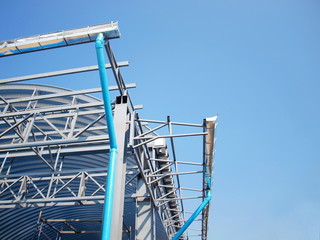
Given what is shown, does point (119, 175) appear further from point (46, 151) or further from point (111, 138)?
point (46, 151)

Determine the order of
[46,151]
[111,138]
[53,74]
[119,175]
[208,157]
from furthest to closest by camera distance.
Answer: [46,151] < [208,157] < [53,74] < [119,175] < [111,138]

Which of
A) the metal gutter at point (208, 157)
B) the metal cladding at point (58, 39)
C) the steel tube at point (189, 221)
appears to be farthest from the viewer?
the steel tube at point (189, 221)

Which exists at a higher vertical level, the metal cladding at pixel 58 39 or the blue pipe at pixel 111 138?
the metal cladding at pixel 58 39

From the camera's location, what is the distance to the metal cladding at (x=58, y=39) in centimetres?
596

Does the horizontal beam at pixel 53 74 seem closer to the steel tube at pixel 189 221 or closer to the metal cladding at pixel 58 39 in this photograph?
the metal cladding at pixel 58 39

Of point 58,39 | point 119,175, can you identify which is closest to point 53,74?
point 58,39

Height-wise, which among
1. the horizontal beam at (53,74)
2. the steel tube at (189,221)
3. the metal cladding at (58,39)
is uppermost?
the horizontal beam at (53,74)

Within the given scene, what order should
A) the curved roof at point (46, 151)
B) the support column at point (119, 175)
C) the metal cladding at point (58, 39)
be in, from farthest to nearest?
1. the curved roof at point (46, 151)
2. the metal cladding at point (58, 39)
3. the support column at point (119, 175)

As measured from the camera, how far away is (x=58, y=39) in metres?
6.21

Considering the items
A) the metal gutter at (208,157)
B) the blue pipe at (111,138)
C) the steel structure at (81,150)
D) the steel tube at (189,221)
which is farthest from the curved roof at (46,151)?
the steel tube at (189,221)

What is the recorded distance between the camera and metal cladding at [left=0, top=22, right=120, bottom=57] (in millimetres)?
5957

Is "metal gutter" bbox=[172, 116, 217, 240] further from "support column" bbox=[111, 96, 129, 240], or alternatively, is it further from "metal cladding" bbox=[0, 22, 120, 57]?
"metal cladding" bbox=[0, 22, 120, 57]

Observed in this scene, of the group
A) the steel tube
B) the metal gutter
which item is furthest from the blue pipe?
the steel tube

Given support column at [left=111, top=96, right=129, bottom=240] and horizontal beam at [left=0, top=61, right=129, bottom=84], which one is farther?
horizontal beam at [left=0, top=61, right=129, bottom=84]
